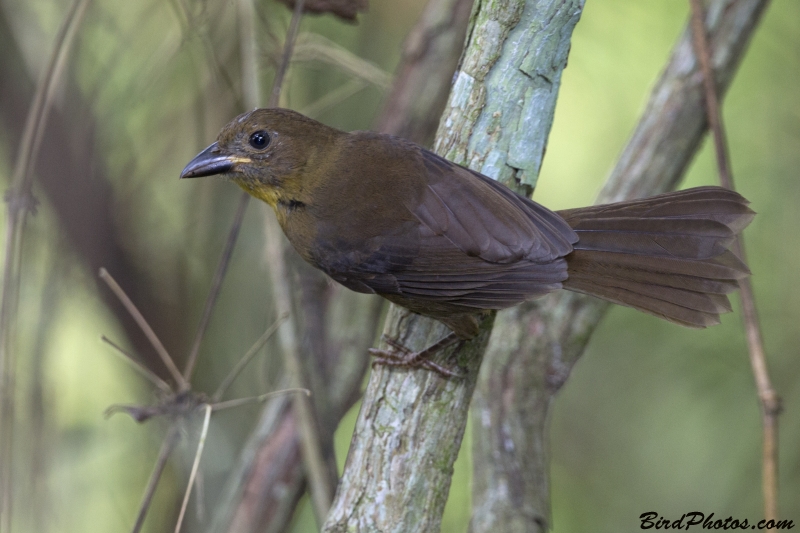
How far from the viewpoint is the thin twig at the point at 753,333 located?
2371mm

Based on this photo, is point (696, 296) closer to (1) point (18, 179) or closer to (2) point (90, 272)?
(1) point (18, 179)

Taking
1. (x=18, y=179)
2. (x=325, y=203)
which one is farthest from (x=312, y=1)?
(x=18, y=179)

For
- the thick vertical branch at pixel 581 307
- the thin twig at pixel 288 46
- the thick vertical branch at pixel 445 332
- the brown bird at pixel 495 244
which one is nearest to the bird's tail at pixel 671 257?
the brown bird at pixel 495 244

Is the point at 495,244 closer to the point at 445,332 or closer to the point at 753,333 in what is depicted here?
the point at 445,332

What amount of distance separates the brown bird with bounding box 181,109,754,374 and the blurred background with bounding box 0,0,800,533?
1052 mm

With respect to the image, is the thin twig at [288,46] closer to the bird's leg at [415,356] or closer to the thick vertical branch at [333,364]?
the thick vertical branch at [333,364]

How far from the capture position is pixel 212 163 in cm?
252

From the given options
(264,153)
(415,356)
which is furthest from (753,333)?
(264,153)

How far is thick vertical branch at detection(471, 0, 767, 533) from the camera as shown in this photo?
3006mm

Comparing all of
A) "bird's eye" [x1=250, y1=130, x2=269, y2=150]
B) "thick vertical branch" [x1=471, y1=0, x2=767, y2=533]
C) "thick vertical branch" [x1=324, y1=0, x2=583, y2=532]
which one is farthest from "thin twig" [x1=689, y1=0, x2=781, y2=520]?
"bird's eye" [x1=250, y1=130, x2=269, y2=150]

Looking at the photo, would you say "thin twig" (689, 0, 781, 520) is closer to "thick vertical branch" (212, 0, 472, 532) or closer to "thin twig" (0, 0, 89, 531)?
"thick vertical branch" (212, 0, 472, 532)

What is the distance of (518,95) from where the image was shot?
236cm

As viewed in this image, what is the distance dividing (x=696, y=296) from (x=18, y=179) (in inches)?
87.7

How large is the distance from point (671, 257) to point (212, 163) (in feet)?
5.12
